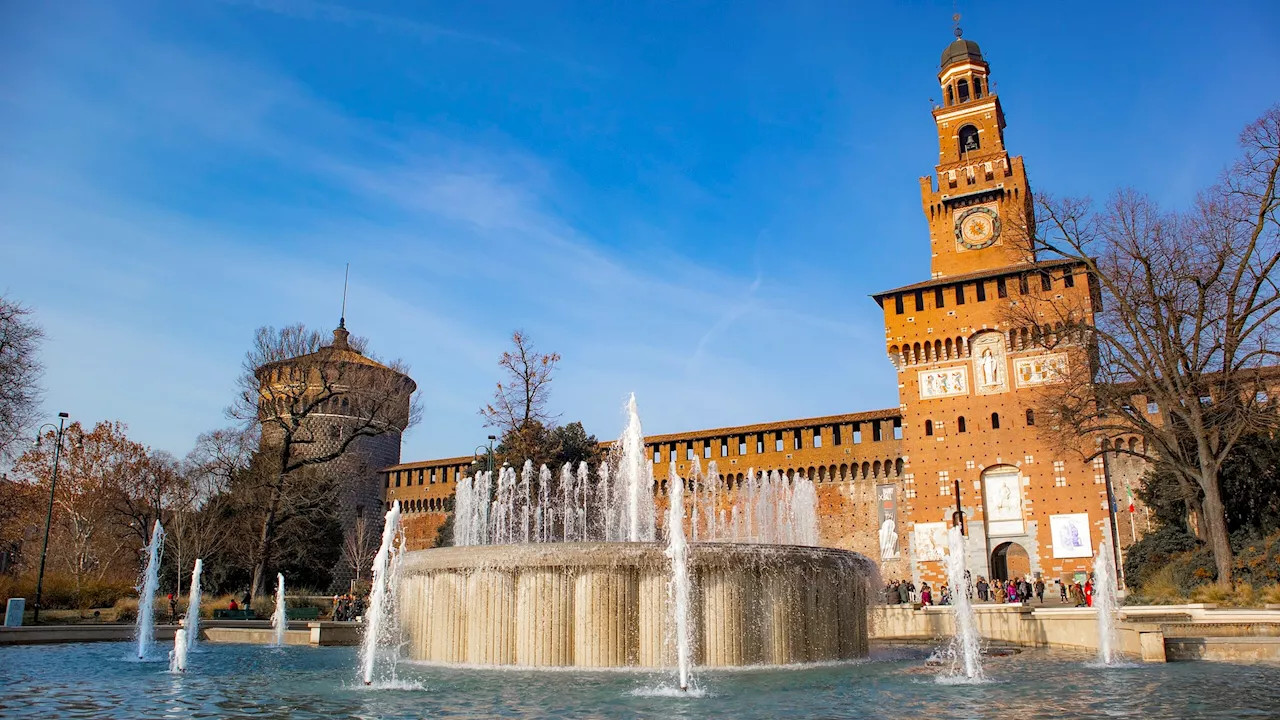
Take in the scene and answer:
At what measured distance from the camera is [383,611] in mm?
11086

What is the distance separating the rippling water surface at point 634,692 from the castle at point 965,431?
832 inches

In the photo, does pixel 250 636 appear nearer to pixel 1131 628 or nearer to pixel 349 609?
pixel 349 609

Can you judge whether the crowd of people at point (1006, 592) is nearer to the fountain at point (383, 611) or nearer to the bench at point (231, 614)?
the fountain at point (383, 611)

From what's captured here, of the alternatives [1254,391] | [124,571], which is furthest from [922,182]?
[124,571]

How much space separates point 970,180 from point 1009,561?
15.4 m

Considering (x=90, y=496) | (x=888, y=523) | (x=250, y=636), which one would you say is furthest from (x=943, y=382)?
(x=90, y=496)

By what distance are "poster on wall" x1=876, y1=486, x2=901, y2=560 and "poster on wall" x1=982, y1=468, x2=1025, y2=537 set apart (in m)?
3.46

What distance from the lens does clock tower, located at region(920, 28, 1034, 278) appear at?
35625mm

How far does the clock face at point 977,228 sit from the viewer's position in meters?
35.6

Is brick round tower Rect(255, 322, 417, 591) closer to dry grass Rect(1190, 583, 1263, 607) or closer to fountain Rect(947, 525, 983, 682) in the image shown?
fountain Rect(947, 525, 983, 682)

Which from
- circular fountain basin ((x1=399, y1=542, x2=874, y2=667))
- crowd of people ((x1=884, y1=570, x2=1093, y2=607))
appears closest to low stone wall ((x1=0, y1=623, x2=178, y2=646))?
circular fountain basin ((x1=399, y1=542, x2=874, y2=667))

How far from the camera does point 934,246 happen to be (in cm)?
3684

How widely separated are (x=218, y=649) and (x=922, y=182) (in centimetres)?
3235

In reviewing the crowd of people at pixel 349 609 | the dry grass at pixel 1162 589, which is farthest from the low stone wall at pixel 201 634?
the dry grass at pixel 1162 589
